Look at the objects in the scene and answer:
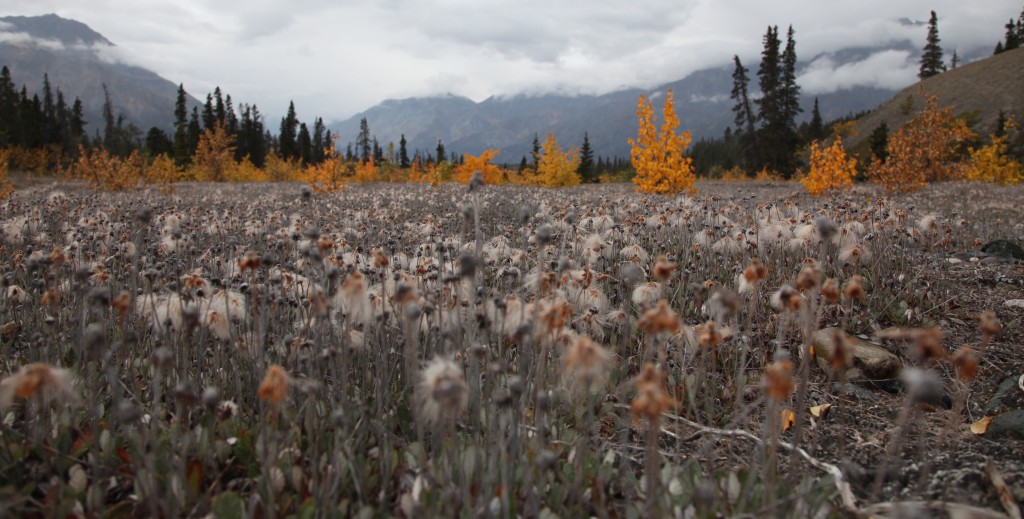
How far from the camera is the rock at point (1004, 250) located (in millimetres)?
6879

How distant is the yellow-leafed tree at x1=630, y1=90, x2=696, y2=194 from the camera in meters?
13.3

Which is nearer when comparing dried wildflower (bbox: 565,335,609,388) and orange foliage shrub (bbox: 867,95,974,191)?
dried wildflower (bbox: 565,335,609,388)

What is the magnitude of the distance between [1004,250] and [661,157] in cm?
749

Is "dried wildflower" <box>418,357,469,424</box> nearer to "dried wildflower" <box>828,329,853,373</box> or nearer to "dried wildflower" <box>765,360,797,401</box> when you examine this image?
"dried wildflower" <box>765,360,797,401</box>

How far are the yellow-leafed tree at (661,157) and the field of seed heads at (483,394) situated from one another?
805 centimetres

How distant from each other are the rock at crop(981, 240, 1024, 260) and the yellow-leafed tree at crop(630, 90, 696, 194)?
22.1 ft

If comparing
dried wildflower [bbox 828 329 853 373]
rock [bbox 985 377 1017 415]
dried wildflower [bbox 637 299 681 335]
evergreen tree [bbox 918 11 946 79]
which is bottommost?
rock [bbox 985 377 1017 415]

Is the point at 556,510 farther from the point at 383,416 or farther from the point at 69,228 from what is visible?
the point at 69,228

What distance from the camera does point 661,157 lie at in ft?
44.3

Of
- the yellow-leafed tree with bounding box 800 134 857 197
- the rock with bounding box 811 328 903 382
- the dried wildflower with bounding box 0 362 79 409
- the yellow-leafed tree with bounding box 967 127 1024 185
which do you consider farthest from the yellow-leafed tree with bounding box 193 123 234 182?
the yellow-leafed tree with bounding box 967 127 1024 185

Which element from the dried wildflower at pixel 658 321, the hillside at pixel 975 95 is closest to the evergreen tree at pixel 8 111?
the dried wildflower at pixel 658 321

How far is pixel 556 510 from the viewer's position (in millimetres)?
2229

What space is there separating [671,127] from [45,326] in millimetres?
12554

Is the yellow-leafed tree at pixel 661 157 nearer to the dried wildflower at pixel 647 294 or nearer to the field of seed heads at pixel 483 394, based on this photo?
the field of seed heads at pixel 483 394
